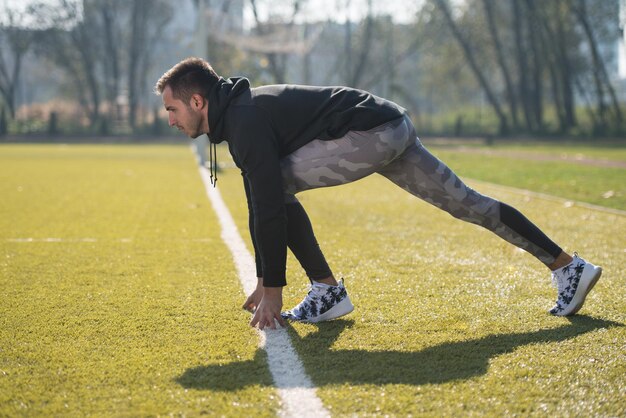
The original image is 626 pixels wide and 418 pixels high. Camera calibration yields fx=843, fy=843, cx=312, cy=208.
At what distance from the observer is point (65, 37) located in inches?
2218

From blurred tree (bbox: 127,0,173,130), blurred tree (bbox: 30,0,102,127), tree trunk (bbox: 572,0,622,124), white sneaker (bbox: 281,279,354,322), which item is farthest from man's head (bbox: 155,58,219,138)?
blurred tree (bbox: 30,0,102,127)

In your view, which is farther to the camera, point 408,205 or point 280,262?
point 408,205

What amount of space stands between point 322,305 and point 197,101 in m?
1.23

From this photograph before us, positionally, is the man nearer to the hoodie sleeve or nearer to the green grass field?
the hoodie sleeve

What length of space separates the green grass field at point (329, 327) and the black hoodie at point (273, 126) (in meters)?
0.52

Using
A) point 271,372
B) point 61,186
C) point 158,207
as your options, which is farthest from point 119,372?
point 61,186

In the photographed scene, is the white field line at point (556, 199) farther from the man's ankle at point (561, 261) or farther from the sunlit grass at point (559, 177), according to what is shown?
the man's ankle at point (561, 261)

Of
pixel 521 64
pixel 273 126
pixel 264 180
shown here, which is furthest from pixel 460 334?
pixel 521 64

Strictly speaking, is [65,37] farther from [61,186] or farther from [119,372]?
[119,372]

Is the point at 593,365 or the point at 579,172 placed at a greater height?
the point at 593,365

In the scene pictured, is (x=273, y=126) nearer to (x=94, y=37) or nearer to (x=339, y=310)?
(x=339, y=310)

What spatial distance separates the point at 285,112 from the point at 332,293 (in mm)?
991

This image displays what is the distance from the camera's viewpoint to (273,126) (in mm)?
3986

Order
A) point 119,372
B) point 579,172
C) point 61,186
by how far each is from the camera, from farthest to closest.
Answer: point 579,172, point 61,186, point 119,372
